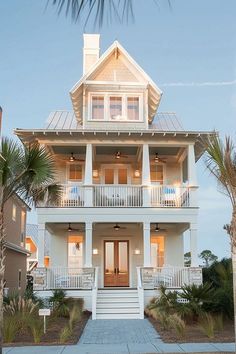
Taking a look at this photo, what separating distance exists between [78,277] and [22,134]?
668 centimetres

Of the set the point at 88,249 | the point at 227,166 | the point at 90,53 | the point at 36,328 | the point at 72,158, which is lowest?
the point at 36,328

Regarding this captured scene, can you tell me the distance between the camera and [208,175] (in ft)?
31.6

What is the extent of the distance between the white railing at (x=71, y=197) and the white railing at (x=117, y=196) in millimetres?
630

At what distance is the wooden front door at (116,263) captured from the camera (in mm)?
21922

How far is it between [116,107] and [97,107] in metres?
0.90

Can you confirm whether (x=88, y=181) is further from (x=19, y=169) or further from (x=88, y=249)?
(x=19, y=169)

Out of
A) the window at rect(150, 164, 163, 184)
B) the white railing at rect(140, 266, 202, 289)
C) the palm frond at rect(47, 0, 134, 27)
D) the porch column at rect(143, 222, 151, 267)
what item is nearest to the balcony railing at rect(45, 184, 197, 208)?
the porch column at rect(143, 222, 151, 267)

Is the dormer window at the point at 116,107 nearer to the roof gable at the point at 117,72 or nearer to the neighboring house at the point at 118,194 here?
the neighboring house at the point at 118,194

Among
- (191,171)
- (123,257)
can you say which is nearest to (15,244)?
(123,257)

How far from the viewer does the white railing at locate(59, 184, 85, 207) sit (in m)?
19.9

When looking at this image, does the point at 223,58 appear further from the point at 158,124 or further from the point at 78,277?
the point at 158,124

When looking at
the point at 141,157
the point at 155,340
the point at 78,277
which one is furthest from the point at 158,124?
the point at 155,340

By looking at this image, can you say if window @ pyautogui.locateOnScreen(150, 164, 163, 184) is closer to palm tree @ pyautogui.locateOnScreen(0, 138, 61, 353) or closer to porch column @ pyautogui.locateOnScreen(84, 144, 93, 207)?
porch column @ pyautogui.locateOnScreen(84, 144, 93, 207)

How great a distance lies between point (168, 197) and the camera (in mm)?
20406
